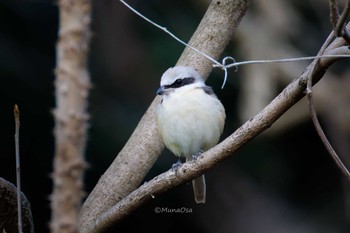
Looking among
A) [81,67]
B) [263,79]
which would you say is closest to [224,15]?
[263,79]

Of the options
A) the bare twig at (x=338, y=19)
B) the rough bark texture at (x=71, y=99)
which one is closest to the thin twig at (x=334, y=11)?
the bare twig at (x=338, y=19)

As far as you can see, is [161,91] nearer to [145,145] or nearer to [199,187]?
[145,145]

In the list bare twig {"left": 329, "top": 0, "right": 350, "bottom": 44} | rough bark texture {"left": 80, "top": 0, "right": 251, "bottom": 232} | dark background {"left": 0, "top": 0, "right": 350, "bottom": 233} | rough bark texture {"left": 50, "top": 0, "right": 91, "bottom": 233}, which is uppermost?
bare twig {"left": 329, "top": 0, "right": 350, "bottom": 44}

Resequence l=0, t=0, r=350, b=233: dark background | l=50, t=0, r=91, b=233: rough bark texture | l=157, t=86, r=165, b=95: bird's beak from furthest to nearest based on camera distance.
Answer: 1. l=0, t=0, r=350, b=233: dark background
2. l=157, t=86, r=165, b=95: bird's beak
3. l=50, t=0, r=91, b=233: rough bark texture

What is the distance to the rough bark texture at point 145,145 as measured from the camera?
3.30 m

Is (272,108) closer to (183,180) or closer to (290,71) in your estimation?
(183,180)

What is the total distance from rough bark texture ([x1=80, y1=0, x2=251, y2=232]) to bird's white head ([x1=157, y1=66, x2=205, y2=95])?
0.04m

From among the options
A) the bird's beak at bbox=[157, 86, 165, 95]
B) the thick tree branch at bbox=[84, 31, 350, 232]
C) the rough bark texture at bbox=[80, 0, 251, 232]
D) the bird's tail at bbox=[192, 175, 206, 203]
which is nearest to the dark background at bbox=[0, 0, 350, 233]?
the bird's tail at bbox=[192, 175, 206, 203]

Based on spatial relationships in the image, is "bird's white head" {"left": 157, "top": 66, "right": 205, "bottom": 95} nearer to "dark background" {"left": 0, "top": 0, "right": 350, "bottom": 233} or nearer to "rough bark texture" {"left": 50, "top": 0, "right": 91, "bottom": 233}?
"dark background" {"left": 0, "top": 0, "right": 350, "bottom": 233}

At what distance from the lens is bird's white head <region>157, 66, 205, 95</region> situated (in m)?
3.49

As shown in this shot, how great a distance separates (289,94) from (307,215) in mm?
3933

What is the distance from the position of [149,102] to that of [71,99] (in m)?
4.69

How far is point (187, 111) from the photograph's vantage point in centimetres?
367

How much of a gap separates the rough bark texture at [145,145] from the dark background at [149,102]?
5.42 feet
